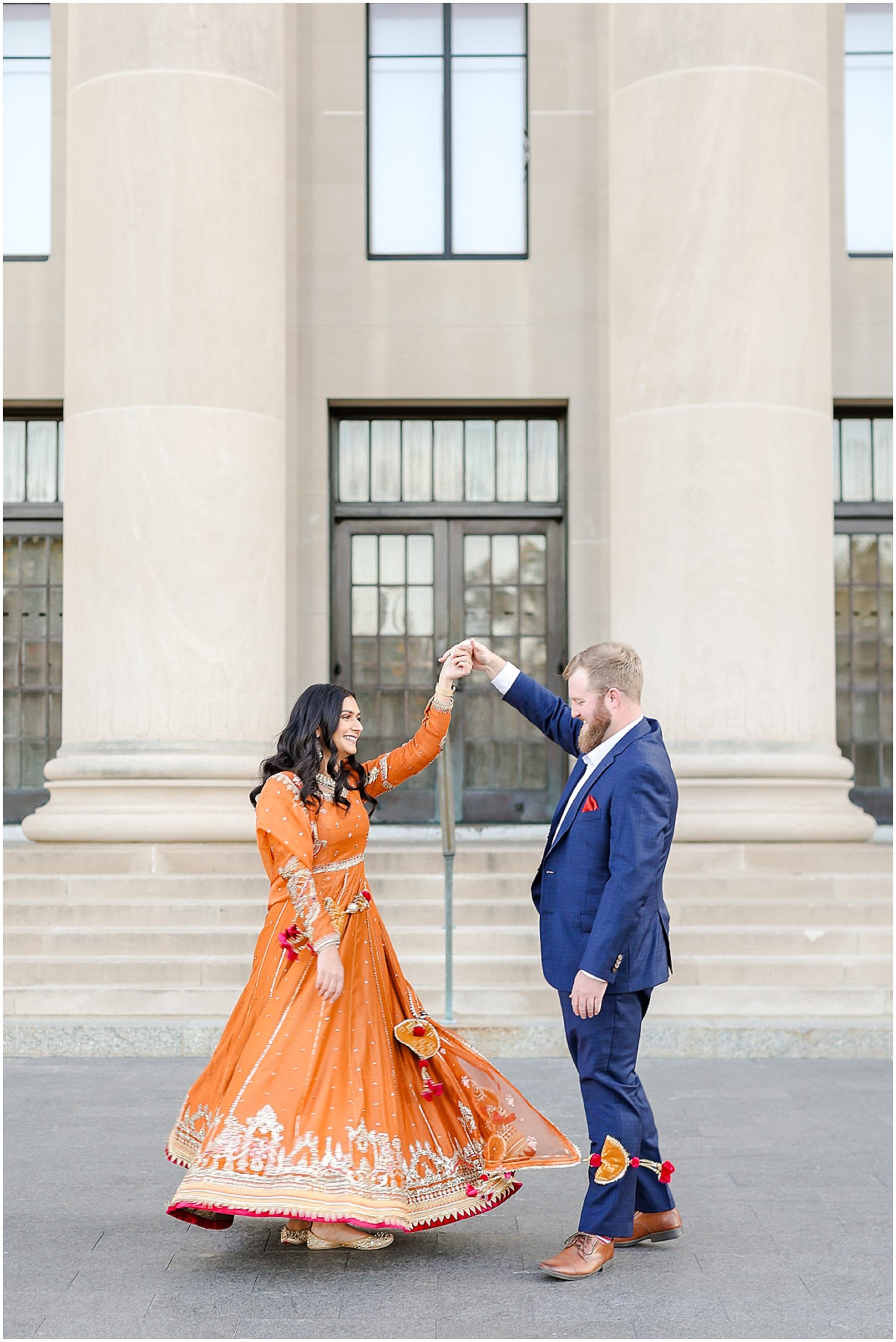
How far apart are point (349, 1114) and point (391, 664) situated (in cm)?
865

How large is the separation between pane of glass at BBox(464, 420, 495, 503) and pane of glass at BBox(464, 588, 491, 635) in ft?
2.57

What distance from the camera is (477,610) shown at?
1323 cm

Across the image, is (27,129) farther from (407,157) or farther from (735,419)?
(735,419)

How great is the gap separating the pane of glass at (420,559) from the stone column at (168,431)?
2.13 meters

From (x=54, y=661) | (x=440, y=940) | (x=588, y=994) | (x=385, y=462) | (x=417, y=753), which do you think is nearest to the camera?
(x=588, y=994)

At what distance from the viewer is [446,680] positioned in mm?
5125

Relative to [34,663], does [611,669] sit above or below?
below

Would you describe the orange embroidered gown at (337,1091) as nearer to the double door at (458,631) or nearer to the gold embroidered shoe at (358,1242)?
the gold embroidered shoe at (358,1242)

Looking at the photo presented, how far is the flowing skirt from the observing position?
4566mm

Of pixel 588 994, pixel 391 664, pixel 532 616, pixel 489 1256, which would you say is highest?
pixel 532 616

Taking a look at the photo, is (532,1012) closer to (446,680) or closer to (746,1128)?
(746,1128)

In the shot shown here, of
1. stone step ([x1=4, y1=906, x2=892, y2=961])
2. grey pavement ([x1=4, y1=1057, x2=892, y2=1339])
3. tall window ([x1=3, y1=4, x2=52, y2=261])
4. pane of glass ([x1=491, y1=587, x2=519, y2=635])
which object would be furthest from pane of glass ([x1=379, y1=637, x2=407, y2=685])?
grey pavement ([x1=4, y1=1057, x2=892, y2=1339])

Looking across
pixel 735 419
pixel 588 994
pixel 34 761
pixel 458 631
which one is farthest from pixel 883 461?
pixel 588 994

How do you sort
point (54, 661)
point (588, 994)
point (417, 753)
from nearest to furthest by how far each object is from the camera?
point (588, 994), point (417, 753), point (54, 661)
